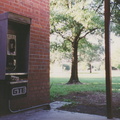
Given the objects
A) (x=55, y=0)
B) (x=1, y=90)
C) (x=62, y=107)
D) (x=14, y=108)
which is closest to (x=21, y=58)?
(x=1, y=90)

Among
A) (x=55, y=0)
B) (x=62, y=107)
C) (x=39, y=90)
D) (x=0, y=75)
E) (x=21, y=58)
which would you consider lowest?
(x=62, y=107)

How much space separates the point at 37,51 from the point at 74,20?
9998 millimetres

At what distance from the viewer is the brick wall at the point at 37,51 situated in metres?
5.32

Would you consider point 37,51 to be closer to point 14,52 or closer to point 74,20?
point 14,52

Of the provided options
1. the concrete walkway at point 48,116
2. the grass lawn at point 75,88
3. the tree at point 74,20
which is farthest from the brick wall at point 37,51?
the tree at point 74,20

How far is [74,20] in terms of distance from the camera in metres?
15.2

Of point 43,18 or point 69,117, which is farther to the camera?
point 43,18

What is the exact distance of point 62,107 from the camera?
19.7 feet

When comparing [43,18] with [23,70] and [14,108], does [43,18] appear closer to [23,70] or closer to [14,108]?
[23,70]

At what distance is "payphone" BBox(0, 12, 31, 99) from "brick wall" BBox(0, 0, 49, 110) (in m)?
0.46

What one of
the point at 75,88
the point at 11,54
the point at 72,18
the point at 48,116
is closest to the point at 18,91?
the point at 11,54

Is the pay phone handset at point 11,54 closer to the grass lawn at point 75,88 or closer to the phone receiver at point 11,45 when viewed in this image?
the phone receiver at point 11,45

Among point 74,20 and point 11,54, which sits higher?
point 74,20

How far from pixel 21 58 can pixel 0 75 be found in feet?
2.98
